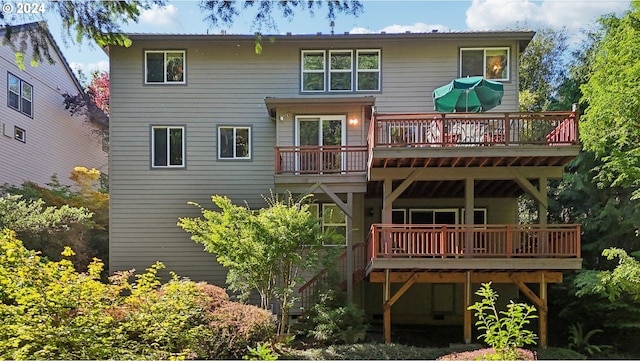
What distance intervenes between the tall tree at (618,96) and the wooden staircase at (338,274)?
22.2 ft

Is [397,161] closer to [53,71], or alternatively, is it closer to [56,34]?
[56,34]

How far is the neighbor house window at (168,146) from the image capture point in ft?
49.0

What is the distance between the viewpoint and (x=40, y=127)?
2011 centimetres

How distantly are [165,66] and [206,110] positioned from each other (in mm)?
1877

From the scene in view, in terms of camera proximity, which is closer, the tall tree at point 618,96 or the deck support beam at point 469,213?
the deck support beam at point 469,213

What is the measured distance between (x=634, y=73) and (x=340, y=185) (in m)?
7.46

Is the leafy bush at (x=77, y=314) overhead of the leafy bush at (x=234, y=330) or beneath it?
overhead

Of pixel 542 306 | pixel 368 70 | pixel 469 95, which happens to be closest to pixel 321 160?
pixel 368 70

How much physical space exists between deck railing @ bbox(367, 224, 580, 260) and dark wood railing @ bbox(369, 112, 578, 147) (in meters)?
1.92

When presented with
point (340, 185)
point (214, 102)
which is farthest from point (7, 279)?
point (214, 102)

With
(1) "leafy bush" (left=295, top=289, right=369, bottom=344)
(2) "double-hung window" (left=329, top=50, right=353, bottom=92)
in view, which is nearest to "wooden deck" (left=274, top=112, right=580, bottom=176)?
(2) "double-hung window" (left=329, top=50, right=353, bottom=92)

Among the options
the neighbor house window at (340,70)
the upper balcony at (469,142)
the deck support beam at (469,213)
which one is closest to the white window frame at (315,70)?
the neighbor house window at (340,70)

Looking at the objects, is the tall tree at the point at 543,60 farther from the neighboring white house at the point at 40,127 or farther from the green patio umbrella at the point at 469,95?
the neighboring white house at the point at 40,127

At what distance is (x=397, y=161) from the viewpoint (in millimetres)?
11727
